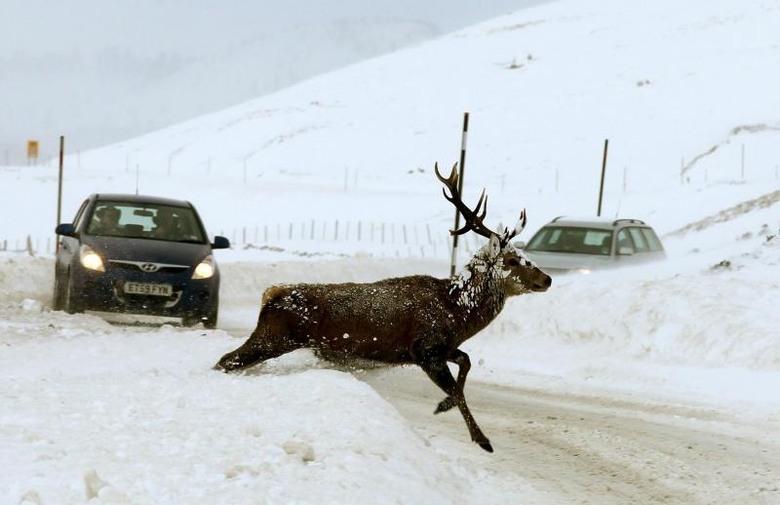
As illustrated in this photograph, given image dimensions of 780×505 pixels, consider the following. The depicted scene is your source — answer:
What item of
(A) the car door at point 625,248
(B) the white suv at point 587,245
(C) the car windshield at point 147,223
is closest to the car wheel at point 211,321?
(C) the car windshield at point 147,223

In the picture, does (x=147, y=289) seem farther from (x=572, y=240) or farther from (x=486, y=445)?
(x=572, y=240)

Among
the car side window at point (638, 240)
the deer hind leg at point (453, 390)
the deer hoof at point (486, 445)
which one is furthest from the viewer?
the car side window at point (638, 240)

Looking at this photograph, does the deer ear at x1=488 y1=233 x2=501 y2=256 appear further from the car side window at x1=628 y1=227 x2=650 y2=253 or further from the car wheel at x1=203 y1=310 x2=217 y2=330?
the car side window at x1=628 y1=227 x2=650 y2=253

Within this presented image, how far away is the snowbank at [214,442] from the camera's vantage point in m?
5.48

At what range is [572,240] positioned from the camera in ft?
62.8

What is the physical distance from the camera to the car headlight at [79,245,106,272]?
44.5 ft

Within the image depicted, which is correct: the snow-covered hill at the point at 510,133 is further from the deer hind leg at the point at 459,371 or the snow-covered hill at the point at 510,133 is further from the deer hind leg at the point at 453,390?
the deer hind leg at the point at 453,390

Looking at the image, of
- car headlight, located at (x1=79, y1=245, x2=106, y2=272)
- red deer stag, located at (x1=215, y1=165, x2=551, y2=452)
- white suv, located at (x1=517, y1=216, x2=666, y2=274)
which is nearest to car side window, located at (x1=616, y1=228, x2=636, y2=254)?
white suv, located at (x1=517, y1=216, x2=666, y2=274)

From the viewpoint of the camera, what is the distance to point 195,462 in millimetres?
5973

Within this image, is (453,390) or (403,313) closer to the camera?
(453,390)

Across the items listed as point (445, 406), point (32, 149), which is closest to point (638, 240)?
point (445, 406)

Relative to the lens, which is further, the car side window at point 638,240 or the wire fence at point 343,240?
the wire fence at point 343,240

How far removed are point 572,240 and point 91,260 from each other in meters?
8.56

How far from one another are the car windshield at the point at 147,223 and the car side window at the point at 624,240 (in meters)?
7.39
